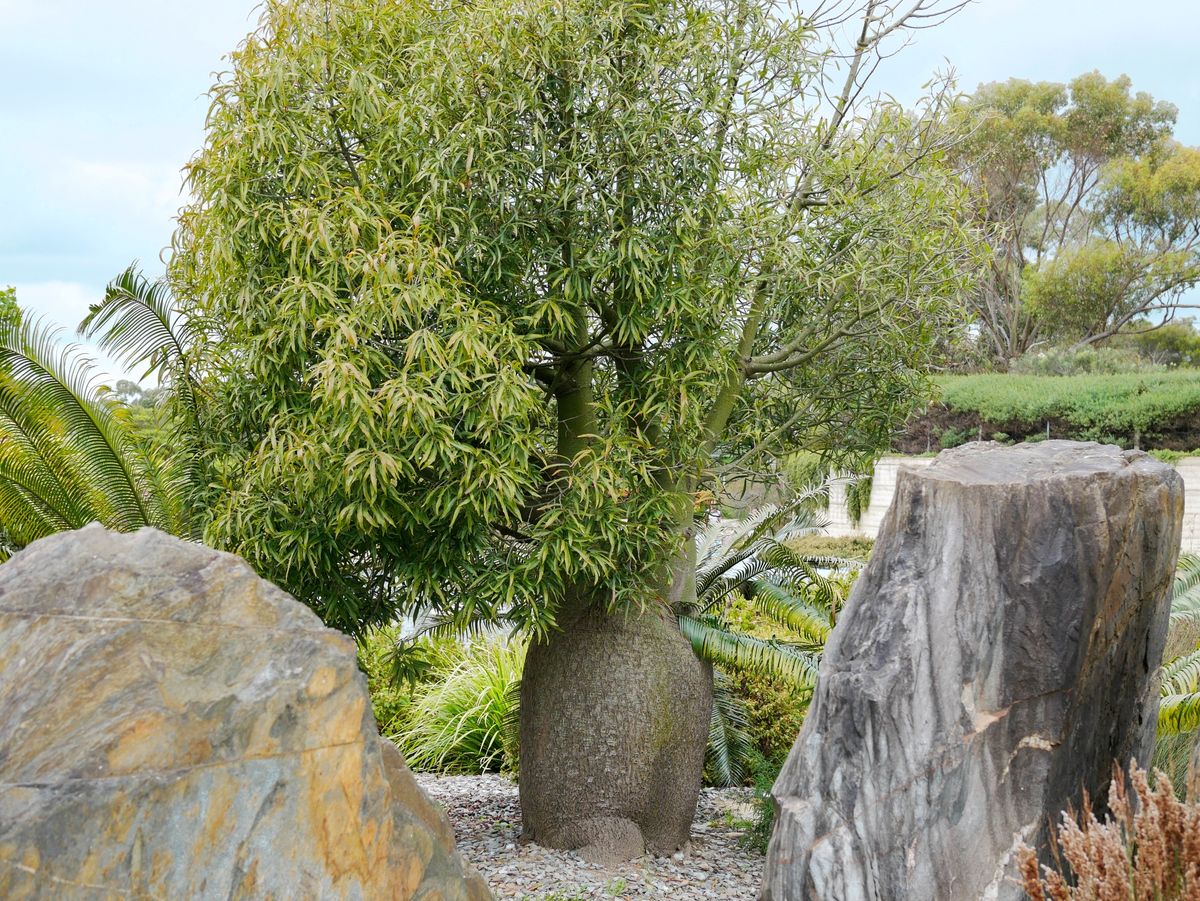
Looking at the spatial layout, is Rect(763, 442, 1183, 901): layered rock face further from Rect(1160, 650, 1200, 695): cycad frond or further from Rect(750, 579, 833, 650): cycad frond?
Rect(750, 579, 833, 650): cycad frond

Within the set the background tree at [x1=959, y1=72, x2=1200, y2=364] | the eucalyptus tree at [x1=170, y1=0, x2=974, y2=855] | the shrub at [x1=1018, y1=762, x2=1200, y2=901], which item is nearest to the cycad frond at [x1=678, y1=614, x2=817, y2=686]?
the eucalyptus tree at [x1=170, y1=0, x2=974, y2=855]

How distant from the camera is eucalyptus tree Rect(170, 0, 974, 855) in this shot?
5.33 meters

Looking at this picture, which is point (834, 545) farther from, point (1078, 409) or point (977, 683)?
point (977, 683)

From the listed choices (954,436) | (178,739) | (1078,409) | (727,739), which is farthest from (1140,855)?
(954,436)

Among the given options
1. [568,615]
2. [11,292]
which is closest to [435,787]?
[568,615]

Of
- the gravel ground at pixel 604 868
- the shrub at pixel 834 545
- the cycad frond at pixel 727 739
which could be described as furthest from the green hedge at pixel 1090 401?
the gravel ground at pixel 604 868

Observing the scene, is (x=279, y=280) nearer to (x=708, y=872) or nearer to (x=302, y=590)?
(x=302, y=590)

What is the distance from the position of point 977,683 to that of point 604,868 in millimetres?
3347

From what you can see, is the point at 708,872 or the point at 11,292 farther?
the point at 11,292

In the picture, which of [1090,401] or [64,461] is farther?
[1090,401]

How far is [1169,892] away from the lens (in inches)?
121

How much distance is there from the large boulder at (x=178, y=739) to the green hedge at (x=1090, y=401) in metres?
18.9

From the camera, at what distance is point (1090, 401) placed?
20016 millimetres

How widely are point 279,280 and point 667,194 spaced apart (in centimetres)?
215
